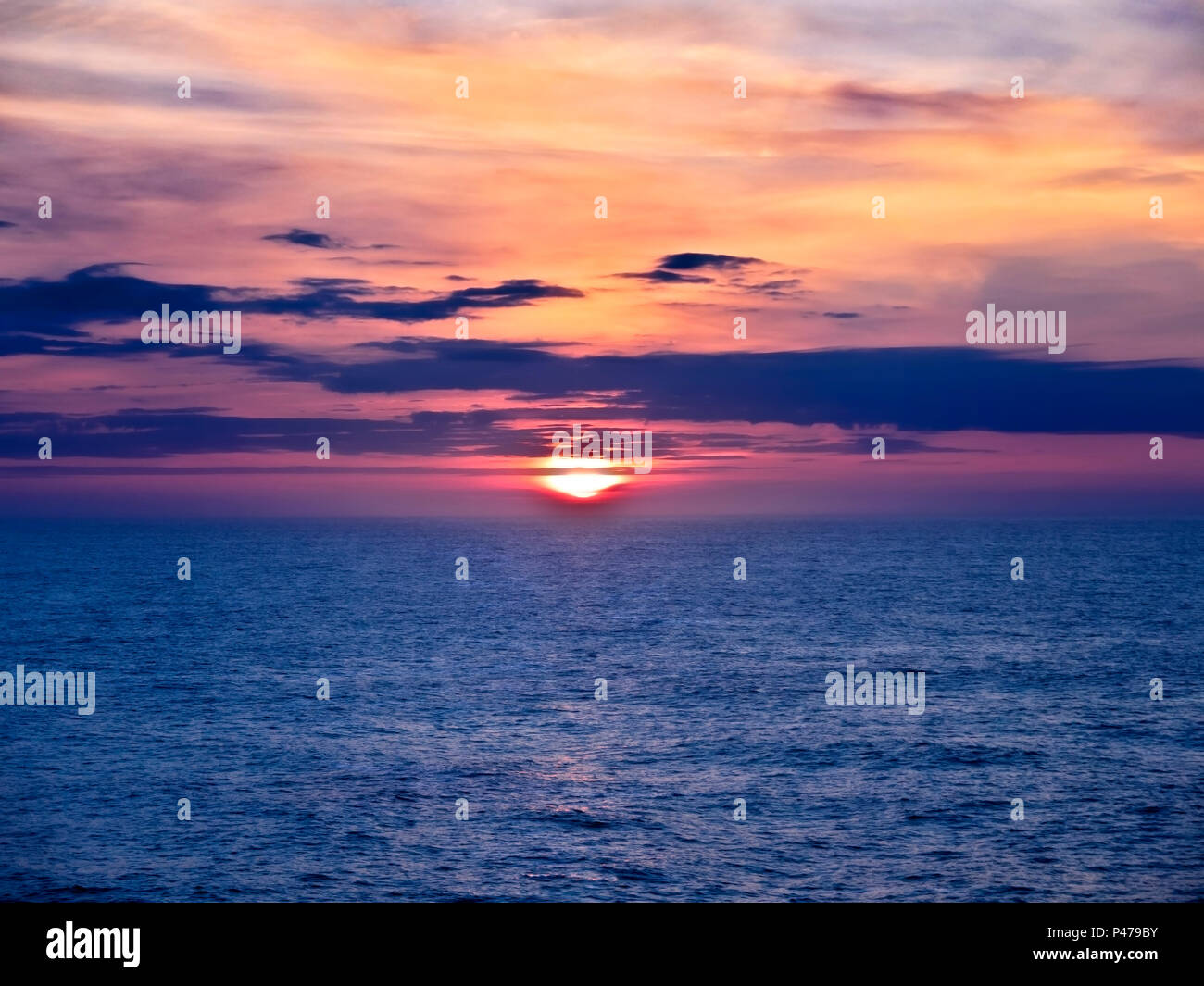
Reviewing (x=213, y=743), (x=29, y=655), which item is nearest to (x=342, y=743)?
(x=213, y=743)

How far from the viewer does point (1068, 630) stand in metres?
131

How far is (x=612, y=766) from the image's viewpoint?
227ft

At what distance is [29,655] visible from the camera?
404 ft

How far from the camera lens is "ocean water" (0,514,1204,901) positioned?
49.5 m

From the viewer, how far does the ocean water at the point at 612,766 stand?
49.5 meters

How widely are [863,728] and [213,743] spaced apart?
1932 inches
